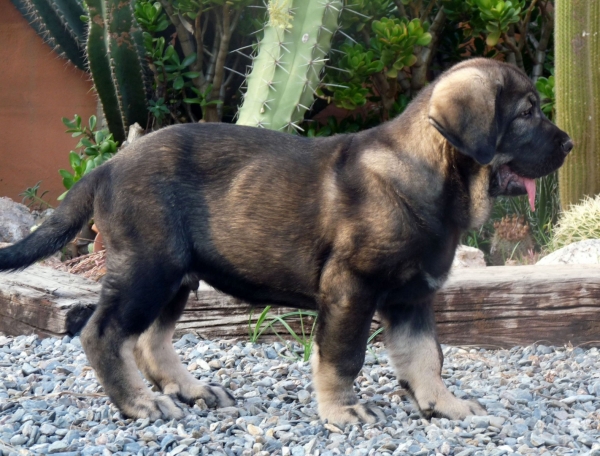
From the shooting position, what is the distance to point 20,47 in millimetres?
8516

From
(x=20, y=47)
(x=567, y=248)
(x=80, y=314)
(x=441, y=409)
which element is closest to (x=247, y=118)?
(x=80, y=314)

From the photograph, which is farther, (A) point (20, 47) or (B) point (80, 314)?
(A) point (20, 47)

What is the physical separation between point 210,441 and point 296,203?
106cm

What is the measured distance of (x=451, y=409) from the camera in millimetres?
3570

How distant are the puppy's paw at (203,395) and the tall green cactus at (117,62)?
403 cm

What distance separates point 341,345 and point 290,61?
3.04m

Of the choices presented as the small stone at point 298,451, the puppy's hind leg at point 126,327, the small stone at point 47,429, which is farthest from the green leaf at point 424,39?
the small stone at point 47,429

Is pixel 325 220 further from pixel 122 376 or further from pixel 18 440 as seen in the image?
pixel 18 440

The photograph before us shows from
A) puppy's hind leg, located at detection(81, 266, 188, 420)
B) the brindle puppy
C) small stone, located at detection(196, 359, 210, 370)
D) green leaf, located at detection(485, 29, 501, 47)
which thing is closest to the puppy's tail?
the brindle puppy

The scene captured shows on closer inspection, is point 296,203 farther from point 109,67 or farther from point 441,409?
point 109,67

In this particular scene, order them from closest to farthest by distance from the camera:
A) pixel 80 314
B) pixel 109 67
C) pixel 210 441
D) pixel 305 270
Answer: pixel 210 441 < pixel 305 270 < pixel 80 314 < pixel 109 67

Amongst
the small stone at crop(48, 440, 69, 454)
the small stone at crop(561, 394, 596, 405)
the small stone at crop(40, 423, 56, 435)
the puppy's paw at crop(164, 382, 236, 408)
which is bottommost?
the small stone at crop(561, 394, 596, 405)

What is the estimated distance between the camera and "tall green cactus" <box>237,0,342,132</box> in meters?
5.84

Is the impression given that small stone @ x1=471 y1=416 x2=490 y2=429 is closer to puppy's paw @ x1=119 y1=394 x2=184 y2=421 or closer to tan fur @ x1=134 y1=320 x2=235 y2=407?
tan fur @ x1=134 y1=320 x2=235 y2=407
